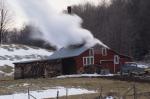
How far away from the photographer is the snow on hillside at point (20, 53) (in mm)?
104812

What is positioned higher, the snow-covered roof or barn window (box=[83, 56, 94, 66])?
the snow-covered roof

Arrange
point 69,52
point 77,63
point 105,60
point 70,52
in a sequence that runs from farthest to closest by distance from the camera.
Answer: point 69,52, point 70,52, point 105,60, point 77,63

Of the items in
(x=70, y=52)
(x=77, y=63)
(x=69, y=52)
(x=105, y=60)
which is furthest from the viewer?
(x=69, y=52)

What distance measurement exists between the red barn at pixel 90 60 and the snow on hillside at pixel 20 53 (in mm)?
27675

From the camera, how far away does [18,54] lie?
111 meters

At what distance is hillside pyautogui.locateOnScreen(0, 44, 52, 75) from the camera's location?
10038 centimetres

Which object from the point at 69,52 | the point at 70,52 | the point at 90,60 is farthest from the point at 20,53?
the point at 90,60

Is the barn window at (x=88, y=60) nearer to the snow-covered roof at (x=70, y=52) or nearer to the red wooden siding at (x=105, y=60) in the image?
the red wooden siding at (x=105, y=60)

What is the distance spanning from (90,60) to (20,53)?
4069 centimetres

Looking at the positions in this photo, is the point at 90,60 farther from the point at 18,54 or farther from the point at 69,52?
the point at 18,54

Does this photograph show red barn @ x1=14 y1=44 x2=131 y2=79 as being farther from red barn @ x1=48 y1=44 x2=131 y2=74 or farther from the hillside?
the hillside

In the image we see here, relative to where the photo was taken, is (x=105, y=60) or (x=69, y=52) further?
(x=69, y=52)

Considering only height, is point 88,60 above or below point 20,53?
below

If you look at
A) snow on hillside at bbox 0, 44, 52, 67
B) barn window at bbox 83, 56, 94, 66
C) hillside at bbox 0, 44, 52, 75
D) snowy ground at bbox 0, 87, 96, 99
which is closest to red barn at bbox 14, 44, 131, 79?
barn window at bbox 83, 56, 94, 66
